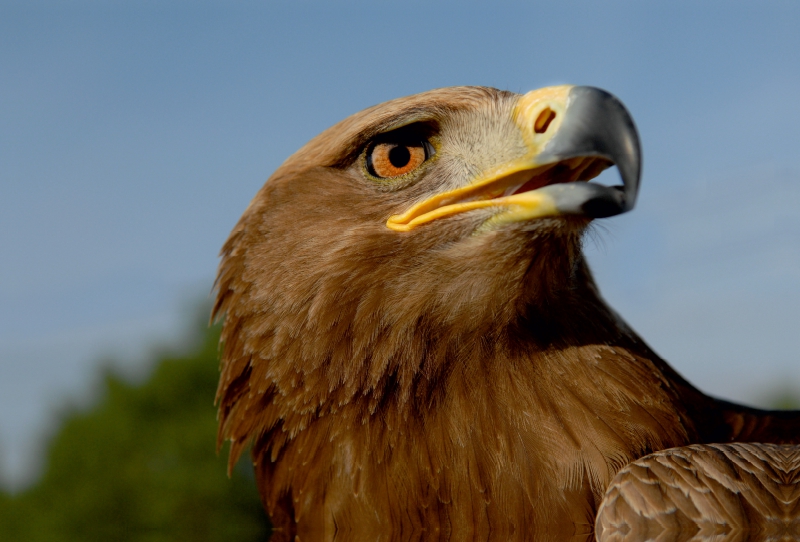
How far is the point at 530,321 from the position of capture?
2887 millimetres

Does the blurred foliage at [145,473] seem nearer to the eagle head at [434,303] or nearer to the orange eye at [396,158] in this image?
the eagle head at [434,303]

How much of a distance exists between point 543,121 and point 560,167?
0.18 m

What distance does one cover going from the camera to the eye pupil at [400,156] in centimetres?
300

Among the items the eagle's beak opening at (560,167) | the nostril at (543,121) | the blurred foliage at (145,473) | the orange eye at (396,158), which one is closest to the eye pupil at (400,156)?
the orange eye at (396,158)

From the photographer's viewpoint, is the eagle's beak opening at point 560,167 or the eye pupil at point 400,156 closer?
the eagle's beak opening at point 560,167

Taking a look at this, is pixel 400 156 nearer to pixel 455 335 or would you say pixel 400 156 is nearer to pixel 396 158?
pixel 396 158

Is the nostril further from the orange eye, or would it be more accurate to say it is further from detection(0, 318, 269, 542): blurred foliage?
detection(0, 318, 269, 542): blurred foliage

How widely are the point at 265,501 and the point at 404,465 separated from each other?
91cm

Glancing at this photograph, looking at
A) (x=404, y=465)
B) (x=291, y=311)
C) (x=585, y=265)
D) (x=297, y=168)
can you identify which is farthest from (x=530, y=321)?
(x=297, y=168)

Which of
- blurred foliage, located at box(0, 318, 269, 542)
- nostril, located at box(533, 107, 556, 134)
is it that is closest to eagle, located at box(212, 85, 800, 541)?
nostril, located at box(533, 107, 556, 134)

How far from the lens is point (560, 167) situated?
273 cm

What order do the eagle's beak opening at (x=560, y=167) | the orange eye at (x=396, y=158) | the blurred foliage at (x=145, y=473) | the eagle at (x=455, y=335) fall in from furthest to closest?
the blurred foliage at (x=145, y=473) < the orange eye at (x=396, y=158) < the eagle at (x=455, y=335) < the eagle's beak opening at (x=560, y=167)

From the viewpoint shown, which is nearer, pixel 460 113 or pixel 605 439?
pixel 605 439

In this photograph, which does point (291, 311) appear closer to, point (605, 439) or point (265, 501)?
point (265, 501)
